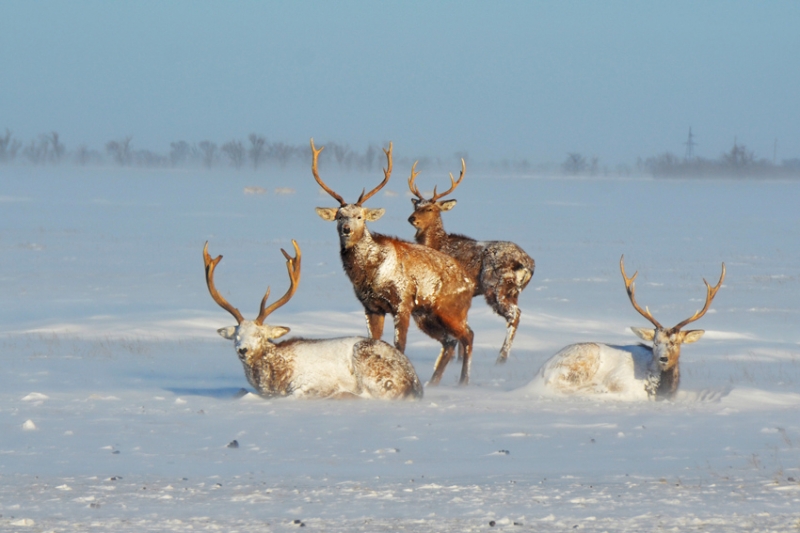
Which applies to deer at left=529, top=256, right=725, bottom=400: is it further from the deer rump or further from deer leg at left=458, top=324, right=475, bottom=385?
the deer rump

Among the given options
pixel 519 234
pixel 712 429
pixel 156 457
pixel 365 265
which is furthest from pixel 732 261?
pixel 156 457

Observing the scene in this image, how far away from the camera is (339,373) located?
923cm

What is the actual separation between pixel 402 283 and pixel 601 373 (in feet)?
7.06

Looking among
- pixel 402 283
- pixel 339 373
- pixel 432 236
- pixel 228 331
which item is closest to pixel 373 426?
pixel 339 373

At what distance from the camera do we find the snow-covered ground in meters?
5.36

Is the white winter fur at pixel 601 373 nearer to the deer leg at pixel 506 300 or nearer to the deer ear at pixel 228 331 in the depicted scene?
the deer ear at pixel 228 331

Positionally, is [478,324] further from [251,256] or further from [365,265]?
[251,256]

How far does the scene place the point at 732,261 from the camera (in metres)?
29.8

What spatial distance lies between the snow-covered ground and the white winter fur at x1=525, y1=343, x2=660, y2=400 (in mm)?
256

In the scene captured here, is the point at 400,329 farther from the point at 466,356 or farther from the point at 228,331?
the point at 228,331

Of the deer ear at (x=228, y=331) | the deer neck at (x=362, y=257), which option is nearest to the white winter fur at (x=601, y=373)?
the deer neck at (x=362, y=257)

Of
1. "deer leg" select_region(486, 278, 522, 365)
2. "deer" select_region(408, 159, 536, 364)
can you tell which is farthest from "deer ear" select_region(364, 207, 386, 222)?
"deer leg" select_region(486, 278, 522, 365)

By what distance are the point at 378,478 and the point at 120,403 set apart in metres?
3.60

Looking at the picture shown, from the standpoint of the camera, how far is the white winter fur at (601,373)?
384 inches
